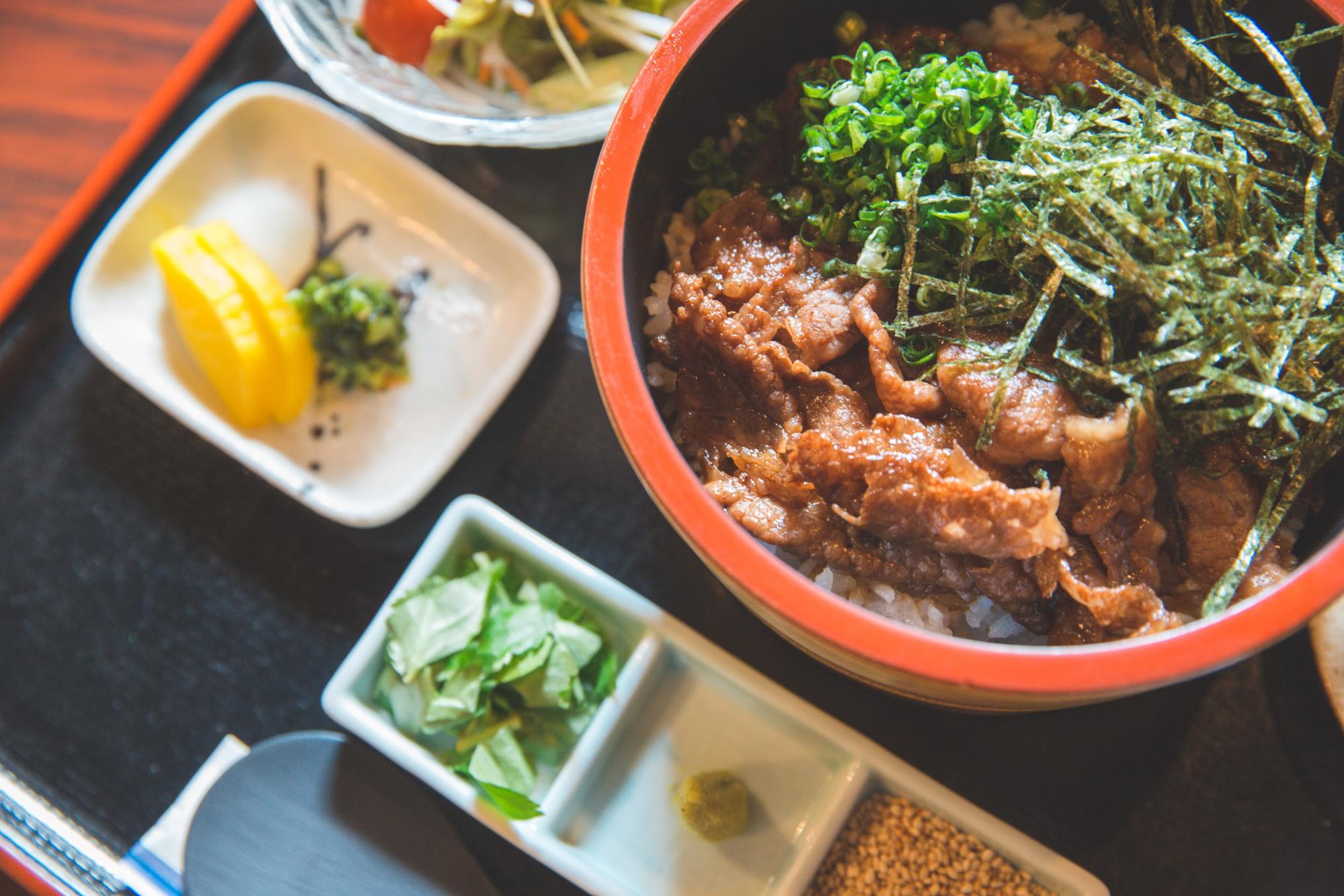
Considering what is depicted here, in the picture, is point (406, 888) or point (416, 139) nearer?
point (406, 888)

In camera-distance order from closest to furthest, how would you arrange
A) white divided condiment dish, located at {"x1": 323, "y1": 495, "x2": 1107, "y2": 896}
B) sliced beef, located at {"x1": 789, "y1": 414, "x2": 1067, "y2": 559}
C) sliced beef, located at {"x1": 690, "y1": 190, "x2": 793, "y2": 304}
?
sliced beef, located at {"x1": 789, "y1": 414, "x2": 1067, "y2": 559}, sliced beef, located at {"x1": 690, "y1": 190, "x2": 793, "y2": 304}, white divided condiment dish, located at {"x1": 323, "y1": 495, "x2": 1107, "y2": 896}

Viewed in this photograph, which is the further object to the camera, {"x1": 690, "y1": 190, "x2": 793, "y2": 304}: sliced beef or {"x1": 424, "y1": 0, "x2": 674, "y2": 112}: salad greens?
{"x1": 424, "y1": 0, "x2": 674, "y2": 112}: salad greens

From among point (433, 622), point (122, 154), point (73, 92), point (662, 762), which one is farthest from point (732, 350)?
point (73, 92)

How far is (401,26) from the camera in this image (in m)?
2.14

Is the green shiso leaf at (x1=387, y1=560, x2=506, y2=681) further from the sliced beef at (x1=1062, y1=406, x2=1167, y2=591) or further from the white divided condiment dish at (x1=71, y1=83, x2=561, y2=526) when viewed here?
the sliced beef at (x1=1062, y1=406, x2=1167, y2=591)

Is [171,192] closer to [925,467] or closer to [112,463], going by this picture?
[112,463]

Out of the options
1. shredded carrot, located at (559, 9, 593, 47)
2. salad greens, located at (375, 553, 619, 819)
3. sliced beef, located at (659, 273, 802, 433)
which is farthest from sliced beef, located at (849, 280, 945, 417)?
shredded carrot, located at (559, 9, 593, 47)

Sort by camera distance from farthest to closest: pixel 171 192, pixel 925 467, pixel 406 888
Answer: pixel 171 192 → pixel 406 888 → pixel 925 467

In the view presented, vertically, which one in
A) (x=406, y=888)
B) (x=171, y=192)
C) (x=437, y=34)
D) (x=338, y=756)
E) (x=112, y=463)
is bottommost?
(x=406, y=888)

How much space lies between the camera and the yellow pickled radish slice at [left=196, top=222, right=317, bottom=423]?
203 centimetres

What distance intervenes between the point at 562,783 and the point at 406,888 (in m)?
0.37

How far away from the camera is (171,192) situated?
6.93 ft

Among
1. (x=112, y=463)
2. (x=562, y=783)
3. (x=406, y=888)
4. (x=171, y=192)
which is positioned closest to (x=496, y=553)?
(x=562, y=783)

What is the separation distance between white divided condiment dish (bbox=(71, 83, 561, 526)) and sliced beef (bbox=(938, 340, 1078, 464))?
93 centimetres
